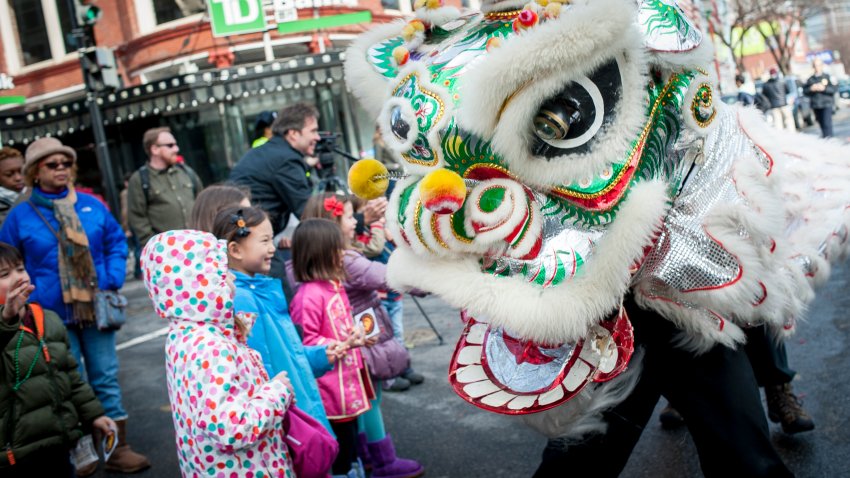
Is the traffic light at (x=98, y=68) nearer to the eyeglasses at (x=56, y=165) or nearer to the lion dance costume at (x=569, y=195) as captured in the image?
the eyeglasses at (x=56, y=165)

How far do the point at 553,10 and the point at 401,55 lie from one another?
53 centimetres

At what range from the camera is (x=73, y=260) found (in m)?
4.39

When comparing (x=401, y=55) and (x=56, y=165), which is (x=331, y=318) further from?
(x=56, y=165)

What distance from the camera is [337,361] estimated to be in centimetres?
345

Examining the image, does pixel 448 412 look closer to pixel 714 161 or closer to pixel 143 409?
pixel 143 409

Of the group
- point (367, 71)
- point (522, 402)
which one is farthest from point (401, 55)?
point (522, 402)

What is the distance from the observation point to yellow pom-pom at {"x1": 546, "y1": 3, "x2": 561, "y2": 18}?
6.35 feet

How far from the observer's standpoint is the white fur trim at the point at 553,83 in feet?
5.95

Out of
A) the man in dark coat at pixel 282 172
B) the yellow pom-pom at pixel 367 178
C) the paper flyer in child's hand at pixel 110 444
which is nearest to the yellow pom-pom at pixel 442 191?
the yellow pom-pom at pixel 367 178

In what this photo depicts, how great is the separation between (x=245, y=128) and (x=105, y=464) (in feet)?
46.1

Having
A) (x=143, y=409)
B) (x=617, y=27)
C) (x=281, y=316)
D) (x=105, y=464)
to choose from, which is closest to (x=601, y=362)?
(x=617, y=27)

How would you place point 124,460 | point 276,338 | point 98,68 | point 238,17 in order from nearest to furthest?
point 276,338, point 124,460, point 98,68, point 238,17

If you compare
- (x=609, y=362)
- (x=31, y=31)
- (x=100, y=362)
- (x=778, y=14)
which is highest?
(x=31, y=31)

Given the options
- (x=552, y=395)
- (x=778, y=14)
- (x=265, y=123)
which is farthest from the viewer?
(x=778, y=14)
